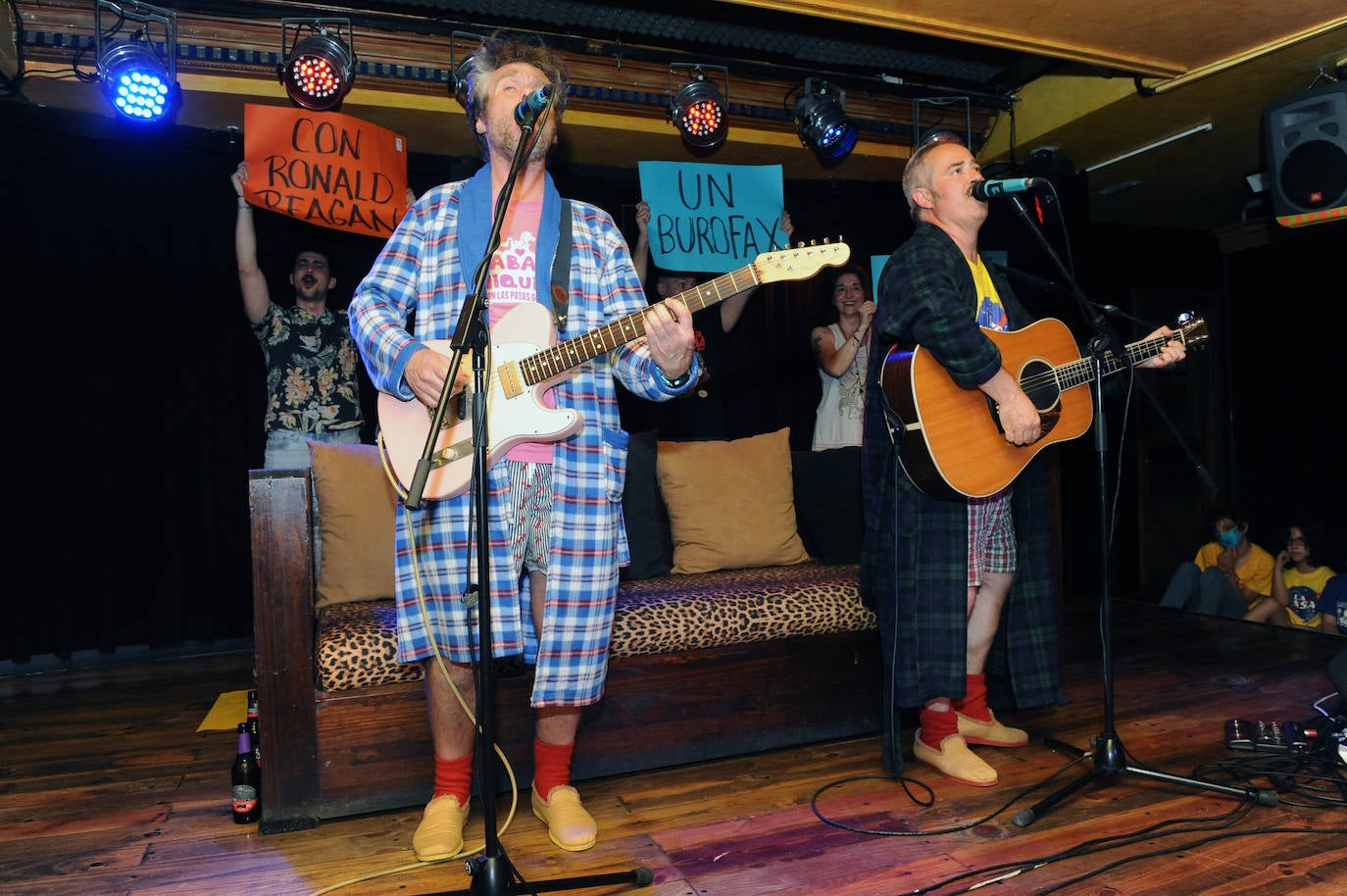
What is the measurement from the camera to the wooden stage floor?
195cm

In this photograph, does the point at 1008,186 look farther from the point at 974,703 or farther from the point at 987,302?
the point at 974,703

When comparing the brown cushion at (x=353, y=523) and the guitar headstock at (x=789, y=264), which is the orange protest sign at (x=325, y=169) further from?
the guitar headstock at (x=789, y=264)

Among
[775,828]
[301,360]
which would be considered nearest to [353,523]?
[301,360]

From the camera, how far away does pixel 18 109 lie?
13.4 feet

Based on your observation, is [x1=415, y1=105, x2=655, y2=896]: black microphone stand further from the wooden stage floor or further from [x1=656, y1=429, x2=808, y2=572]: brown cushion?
[x1=656, y1=429, x2=808, y2=572]: brown cushion

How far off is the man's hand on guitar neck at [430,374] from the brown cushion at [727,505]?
1.60 metres

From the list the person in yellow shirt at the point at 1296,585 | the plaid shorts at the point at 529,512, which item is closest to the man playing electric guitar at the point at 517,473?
the plaid shorts at the point at 529,512

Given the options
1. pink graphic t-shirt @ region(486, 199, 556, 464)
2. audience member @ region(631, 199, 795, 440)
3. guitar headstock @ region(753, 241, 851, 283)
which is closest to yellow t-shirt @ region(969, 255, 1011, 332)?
guitar headstock @ region(753, 241, 851, 283)

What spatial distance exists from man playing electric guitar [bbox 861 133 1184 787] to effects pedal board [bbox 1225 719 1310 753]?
1.72 ft

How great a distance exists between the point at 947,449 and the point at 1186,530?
5880mm

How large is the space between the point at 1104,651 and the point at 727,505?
58.8 inches

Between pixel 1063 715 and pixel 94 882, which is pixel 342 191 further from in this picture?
pixel 1063 715

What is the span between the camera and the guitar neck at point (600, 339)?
75.7 inches

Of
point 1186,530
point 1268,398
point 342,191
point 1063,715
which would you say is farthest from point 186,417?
point 1268,398
